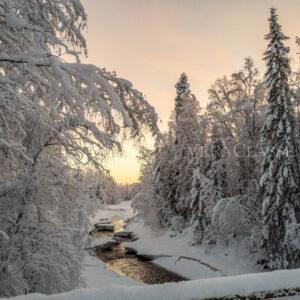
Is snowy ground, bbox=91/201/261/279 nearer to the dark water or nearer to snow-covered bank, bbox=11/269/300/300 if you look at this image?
the dark water

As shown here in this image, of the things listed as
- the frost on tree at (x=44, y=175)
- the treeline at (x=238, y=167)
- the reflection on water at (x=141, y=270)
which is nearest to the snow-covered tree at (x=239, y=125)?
the treeline at (x=238, y=167)

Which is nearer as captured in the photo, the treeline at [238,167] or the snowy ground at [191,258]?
the treeline at [238,167]

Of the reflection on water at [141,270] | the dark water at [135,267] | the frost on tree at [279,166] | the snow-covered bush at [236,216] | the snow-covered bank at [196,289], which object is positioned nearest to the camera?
the snow-covered bank at [196,289]

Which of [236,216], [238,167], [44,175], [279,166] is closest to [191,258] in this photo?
[236,216]

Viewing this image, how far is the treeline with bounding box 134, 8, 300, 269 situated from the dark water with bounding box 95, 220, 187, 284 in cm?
443

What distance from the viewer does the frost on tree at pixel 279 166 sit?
2152 cm

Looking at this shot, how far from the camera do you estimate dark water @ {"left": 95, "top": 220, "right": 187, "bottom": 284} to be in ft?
82.8

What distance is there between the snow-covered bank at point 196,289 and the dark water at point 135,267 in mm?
20815

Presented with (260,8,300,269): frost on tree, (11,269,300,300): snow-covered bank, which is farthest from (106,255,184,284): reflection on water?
(11,269,300,300): snow-covered bank

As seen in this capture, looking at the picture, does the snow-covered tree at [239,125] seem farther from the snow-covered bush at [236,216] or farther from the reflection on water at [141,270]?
the reflection on water at [141,270]

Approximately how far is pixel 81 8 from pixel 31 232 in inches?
177

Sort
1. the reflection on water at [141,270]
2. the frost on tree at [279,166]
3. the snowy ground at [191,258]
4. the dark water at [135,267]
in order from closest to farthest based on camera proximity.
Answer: the frost on tree at [279,166] < the snowy ground at [191,258] < the reflection on water at [141,270] < the dark water at [135,267]

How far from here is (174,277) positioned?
25609 millimetres

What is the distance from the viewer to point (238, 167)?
3014cm
